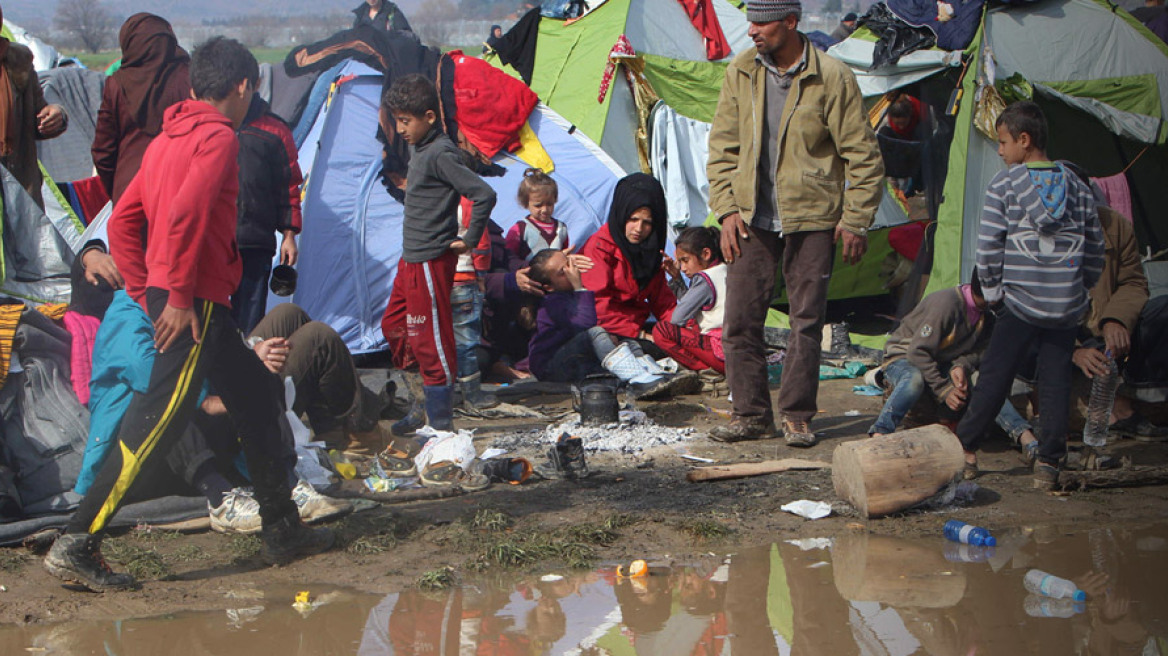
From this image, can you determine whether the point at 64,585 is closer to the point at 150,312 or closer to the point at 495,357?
the point at 150,312

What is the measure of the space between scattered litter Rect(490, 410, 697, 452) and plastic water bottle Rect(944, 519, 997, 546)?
1780 mm

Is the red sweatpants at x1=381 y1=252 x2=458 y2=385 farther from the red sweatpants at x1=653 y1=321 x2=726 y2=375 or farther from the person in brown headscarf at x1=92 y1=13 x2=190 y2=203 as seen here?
the red sweatpants at x1=653 y1=321 x2=726 y2=375

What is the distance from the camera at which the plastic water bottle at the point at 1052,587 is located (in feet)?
11.9

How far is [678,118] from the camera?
9.26m

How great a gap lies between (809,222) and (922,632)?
8.14ft

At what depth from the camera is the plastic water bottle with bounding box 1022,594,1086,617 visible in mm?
3512

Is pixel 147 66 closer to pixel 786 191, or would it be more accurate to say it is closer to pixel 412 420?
pixel 412 420

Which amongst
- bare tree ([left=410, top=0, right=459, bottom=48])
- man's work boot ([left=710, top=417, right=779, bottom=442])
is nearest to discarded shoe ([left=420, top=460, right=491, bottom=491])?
man's work boot ([left=710, top=417, right=779, bottom=442])

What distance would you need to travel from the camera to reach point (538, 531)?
14.1ft

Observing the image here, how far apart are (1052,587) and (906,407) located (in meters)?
1.69

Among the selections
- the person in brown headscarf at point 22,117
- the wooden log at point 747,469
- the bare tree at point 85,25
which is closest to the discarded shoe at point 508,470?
the wooden log at point 747,469

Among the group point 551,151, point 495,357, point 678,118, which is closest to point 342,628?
point 495,357

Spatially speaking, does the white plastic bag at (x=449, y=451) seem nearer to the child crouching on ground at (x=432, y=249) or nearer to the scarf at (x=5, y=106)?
the child crouching on ground at (x=432, y=249)

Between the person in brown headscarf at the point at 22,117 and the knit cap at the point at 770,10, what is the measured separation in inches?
153
